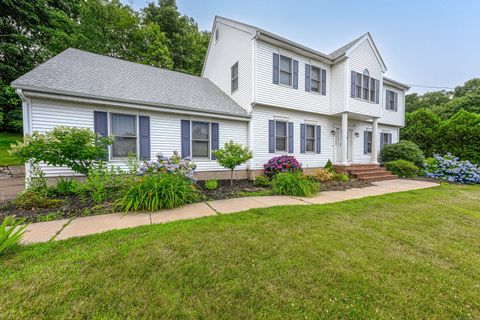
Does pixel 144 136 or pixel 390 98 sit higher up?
pixel 390 98

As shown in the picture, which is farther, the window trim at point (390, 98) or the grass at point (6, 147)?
the window trim at point (390, 98)

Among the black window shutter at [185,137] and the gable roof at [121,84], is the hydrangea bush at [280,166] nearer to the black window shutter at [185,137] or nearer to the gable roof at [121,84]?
the gable roof at [121,84]

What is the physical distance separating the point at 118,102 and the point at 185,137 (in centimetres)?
244

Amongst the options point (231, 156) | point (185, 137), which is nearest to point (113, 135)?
point (185, 137)

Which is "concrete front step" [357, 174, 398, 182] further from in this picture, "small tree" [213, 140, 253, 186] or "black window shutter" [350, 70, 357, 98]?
"small tree" [213, 140, 253, 186]

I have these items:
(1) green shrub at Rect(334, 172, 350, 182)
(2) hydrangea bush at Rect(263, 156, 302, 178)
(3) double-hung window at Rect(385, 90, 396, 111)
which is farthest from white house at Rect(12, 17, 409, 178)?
(3) double-hung window at Rect(385, 90, 396, 111)

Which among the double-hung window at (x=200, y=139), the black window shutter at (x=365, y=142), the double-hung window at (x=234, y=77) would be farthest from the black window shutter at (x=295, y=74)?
the black window shutter at (x=365, y=142)

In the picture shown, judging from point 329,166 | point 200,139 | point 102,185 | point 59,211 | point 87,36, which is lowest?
point 59,211

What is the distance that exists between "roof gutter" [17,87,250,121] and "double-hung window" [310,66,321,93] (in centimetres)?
402

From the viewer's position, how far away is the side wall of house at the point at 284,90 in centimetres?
806

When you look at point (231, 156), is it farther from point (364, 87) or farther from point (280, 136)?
point (364, 87)

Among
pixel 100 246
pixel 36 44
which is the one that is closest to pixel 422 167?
pixel 100 246

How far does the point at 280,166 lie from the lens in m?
7.66

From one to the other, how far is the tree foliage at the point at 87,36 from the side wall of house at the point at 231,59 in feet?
20.4
